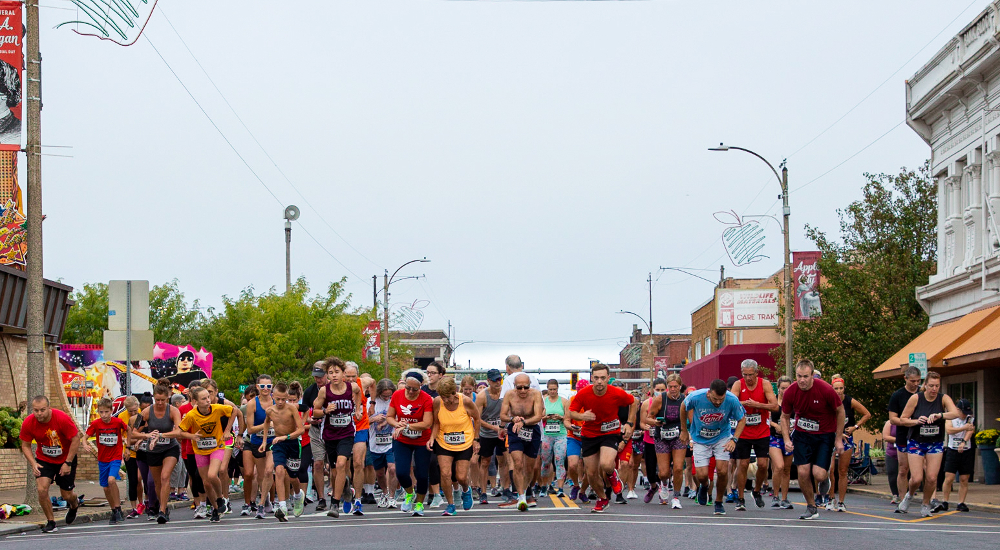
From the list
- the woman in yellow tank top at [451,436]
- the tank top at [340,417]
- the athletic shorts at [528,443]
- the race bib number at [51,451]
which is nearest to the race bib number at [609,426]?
the athletic shorts at [528,443]

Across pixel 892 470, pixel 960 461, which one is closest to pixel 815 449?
pixel 960 461

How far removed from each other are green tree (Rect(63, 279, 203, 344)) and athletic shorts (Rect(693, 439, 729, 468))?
56484 millimetres

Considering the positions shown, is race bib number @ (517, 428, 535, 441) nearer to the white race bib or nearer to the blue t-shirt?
the blue t-shirt

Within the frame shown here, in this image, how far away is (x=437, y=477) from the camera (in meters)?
15.7

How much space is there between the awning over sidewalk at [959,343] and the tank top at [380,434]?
1124cm

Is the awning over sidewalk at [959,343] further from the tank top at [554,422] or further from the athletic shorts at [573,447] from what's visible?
the athletic shorts at [573,447]

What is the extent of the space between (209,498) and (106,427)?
168 centimetres

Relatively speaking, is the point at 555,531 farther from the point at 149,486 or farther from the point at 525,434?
the point at 149,486

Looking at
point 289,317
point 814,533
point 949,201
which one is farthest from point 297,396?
point 289,317

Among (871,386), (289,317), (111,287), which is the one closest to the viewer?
(111,287)

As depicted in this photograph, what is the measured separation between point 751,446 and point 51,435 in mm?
9261

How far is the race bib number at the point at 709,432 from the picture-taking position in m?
15.4

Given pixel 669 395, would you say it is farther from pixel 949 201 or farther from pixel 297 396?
pixel 949 201

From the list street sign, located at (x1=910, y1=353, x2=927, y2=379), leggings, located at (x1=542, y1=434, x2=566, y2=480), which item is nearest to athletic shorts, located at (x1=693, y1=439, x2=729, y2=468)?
leggings, located at (x1=542, y1=434, x2=566, y2=480)
